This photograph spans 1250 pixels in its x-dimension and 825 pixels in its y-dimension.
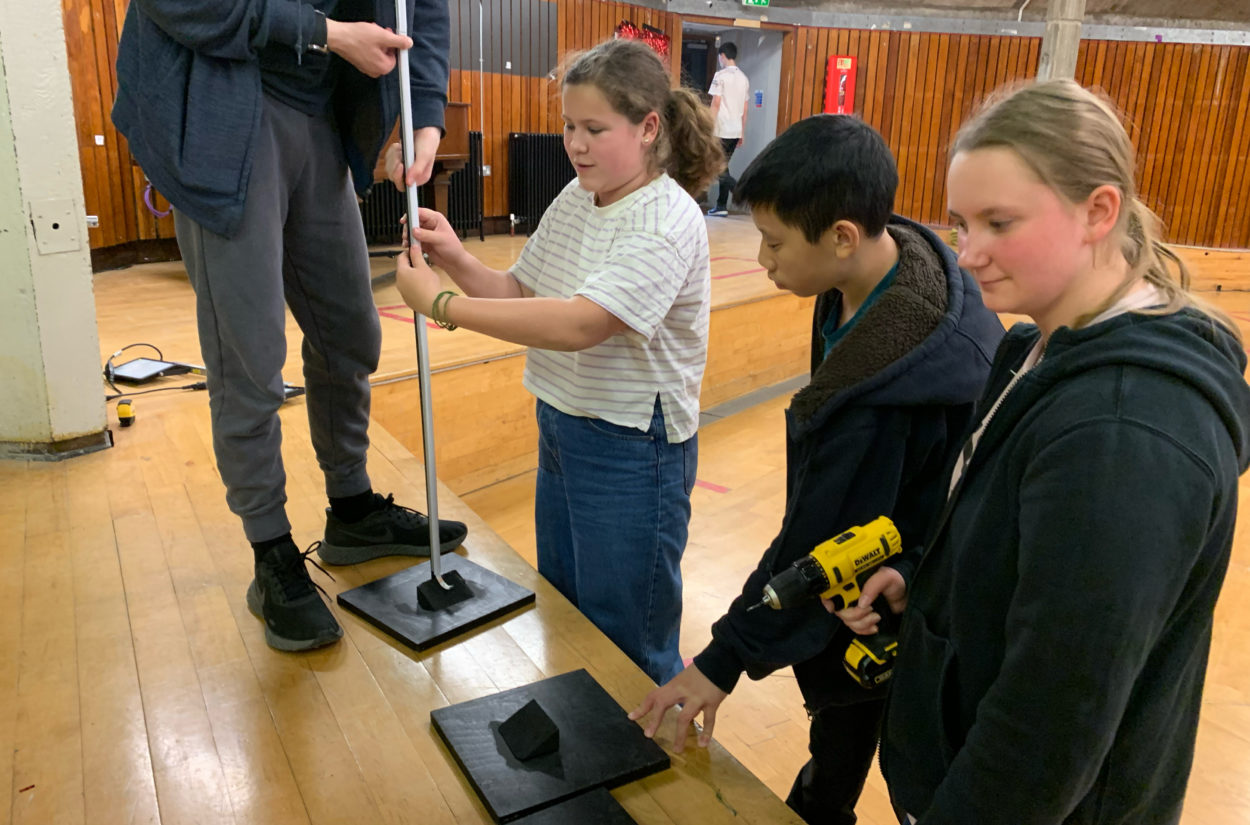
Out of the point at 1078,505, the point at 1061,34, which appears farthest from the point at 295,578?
the point at 1061,34

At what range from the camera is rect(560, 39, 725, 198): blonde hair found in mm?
1333

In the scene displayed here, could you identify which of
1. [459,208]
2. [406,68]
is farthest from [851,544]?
[459,208]

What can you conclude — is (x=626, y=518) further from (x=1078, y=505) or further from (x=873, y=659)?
(x=1078, y=505)

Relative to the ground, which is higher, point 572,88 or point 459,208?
point 572,88

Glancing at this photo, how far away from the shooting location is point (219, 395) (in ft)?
4.66

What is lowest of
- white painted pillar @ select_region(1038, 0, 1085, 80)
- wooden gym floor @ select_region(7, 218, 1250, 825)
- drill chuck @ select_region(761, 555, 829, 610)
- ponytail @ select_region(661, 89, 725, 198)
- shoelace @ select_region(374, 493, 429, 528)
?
wooden gym floor @ select_region(7, 218, 1250, 825)

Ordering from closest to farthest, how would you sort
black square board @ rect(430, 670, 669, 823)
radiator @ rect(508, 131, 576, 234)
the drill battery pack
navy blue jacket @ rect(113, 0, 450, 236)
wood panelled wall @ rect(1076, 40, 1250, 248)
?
1. the drill battery pack
2. black square board @ rect(430, 670, 669, 823)
3. navy blue jacket @ rect(113, 0, 450, 236)
4. radiator @ rect(508, 131, 576, 234)
5. wood panelled wall @ rect(1076, 40, 1250, 248)

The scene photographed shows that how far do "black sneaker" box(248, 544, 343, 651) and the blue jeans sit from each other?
17.1 inches

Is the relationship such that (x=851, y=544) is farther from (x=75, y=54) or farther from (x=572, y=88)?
Answer: (x=75, y=54)

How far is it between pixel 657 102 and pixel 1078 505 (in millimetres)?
949

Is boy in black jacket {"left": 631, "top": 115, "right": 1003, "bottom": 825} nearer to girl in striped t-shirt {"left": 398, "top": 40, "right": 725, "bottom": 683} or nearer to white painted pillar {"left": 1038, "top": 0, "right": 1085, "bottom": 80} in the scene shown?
girl in striped t-shirt {"left": 398, "top": 40, "right": 725, "bottom": 683}

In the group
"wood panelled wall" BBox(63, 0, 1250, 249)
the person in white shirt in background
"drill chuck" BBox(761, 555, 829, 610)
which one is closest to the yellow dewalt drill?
"drill chuck" BBox(761, 555, 829, 610)

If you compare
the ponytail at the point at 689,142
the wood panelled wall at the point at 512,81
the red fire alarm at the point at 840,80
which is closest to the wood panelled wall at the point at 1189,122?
the red fire alarm at the point at 840,80

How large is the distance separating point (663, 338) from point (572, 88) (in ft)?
1.34
